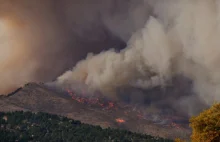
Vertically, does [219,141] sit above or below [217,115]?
below

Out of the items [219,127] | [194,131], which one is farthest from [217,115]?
[194,131]

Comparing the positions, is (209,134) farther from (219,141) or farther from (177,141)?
(177,141)

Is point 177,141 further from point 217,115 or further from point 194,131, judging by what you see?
point 217,115

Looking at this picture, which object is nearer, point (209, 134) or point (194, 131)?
point (209, 134)

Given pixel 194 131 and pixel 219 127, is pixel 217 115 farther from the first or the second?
pixel 194 131

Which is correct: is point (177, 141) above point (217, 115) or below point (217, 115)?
below

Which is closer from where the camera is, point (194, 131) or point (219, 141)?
point (219, 141)

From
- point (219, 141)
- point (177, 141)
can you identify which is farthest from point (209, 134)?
point (177, 141)
